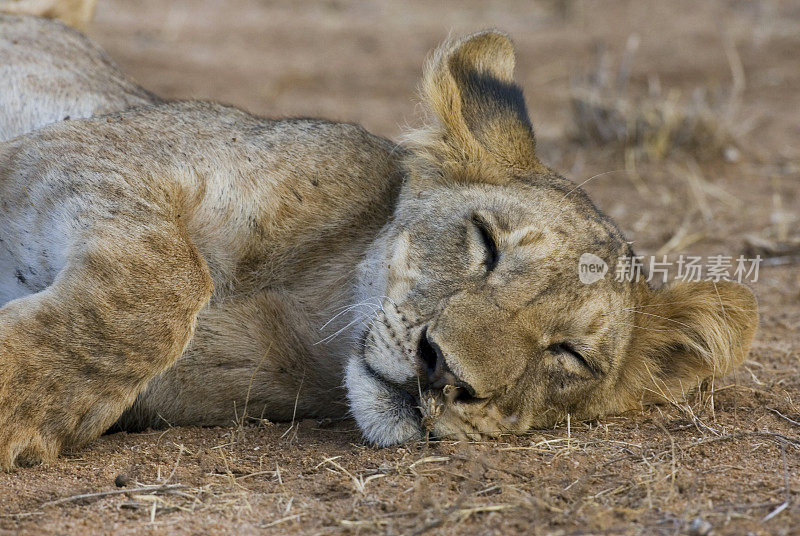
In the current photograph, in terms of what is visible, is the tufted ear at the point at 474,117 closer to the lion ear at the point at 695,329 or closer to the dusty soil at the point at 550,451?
the dusty soil at the point at 550,451

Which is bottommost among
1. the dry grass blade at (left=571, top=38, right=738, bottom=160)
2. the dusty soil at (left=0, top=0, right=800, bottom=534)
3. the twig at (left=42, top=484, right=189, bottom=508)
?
the twig at (left=42, top=484, right=189, bottom=508)

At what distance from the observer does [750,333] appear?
3994 millimetres

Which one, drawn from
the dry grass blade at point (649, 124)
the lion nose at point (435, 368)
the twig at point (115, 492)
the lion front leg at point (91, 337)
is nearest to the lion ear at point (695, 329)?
the lion nose at point (435, 368)

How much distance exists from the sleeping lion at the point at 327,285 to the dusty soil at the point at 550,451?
16cm

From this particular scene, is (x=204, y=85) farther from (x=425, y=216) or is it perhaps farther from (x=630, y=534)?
(x=630, y=534)

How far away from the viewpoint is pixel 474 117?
4.04 metres

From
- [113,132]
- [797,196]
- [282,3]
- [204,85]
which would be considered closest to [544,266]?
[113,132]

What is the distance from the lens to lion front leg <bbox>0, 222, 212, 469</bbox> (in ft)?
9.81

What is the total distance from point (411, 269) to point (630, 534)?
130 cm

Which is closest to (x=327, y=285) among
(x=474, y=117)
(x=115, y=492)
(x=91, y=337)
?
(x=474, y=117)

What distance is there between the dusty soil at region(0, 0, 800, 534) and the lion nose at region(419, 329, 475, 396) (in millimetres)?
217

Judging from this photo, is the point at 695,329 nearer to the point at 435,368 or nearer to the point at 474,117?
the point at 474,117
